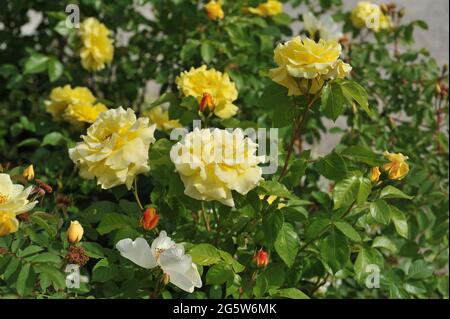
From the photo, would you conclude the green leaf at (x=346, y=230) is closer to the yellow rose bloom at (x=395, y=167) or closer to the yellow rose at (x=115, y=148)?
the yellow rose bloom at (x=395, y=167)

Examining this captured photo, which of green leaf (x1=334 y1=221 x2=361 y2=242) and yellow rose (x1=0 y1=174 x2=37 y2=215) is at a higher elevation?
yellow rose (x1=0 y1=174 x2=37 y2=215)

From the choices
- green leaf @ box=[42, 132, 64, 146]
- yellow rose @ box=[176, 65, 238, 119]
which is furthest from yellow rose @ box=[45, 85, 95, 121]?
yellow rose @ box=[176, 65, 238, 119]

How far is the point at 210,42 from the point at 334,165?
0.96 m

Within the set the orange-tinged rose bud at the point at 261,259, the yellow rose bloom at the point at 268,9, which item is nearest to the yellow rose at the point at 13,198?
the orange-tinged rose bud at the point at 261,259

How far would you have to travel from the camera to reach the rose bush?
4.94 ft

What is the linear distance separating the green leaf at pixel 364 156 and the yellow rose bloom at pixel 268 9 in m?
1.26

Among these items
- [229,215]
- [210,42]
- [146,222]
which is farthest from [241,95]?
[146,222]

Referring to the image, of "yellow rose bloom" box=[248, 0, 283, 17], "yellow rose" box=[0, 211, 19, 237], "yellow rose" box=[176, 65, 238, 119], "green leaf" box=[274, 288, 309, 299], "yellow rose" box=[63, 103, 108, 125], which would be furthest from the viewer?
"yellow rose bloom" box=[248, 0, 283, 17]

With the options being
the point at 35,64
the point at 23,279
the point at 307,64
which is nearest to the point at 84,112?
the point at 35,64

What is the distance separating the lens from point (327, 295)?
2242mm

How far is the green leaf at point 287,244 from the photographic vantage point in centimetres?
164

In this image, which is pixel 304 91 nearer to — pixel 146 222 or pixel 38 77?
pixel 146 222

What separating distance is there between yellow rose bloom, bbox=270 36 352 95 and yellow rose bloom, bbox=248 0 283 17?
4.19ft

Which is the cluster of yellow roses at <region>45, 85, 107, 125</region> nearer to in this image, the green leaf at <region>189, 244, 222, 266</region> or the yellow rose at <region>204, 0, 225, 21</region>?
the yellow rose at <region>204, 0, 225, 21</region>
